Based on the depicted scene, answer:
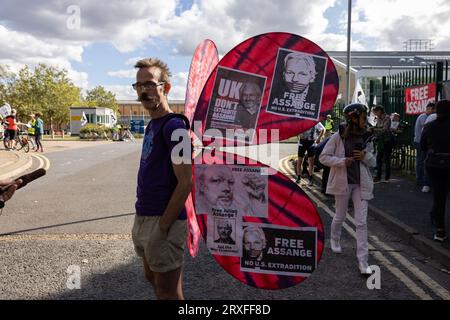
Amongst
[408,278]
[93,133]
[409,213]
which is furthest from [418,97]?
[93,133]

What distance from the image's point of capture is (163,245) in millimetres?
2453

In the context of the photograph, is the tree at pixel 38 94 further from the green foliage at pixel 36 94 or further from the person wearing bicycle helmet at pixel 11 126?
the person wearing bicycle helmet at pixel 11 126

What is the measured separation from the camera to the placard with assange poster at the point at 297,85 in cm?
271

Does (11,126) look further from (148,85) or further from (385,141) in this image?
(148,85)

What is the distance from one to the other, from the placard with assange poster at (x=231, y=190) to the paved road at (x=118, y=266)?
108 cm

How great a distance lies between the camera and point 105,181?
10875mm

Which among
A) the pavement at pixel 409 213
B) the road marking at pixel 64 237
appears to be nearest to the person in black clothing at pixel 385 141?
the pavement at pixel 409 213

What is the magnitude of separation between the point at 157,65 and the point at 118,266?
2.57m

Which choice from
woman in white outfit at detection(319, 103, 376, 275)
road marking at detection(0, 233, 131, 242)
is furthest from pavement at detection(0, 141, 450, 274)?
road marking at detection(0, 233, 131, 242)

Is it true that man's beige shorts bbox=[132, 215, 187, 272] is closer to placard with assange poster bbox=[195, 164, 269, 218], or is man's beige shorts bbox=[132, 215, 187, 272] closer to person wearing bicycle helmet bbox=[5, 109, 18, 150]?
placard with assange poster bbox=[195, 164, 269, 218]

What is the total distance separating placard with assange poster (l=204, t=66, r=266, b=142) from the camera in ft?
9.18

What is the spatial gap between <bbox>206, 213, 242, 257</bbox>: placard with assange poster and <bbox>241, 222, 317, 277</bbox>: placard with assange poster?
0.04 m
